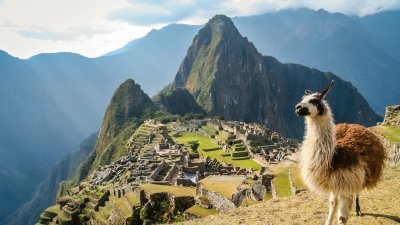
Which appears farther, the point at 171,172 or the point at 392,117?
the point at 171,172

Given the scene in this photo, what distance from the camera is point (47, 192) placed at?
123 m

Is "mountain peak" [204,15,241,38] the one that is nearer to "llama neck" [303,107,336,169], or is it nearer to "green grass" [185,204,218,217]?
"green grass" [185,204,218,217]

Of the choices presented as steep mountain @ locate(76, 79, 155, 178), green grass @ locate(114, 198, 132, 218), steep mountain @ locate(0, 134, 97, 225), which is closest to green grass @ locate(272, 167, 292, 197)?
green grass @ locate(114, 198, 132, 218)

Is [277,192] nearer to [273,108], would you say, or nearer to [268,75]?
[273,108]

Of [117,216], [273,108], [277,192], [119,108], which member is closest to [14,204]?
[119,108]

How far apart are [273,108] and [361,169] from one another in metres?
158

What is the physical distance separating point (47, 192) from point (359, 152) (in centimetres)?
12906

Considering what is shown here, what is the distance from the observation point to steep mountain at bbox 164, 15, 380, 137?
485 ft

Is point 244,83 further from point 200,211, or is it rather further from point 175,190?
point 200,211

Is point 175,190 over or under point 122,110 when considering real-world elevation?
under

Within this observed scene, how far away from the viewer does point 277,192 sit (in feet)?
37.0

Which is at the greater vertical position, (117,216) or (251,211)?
(251,211)

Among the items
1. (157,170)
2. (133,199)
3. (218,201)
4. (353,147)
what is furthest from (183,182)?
(353,147)

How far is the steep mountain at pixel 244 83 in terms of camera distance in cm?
14775
